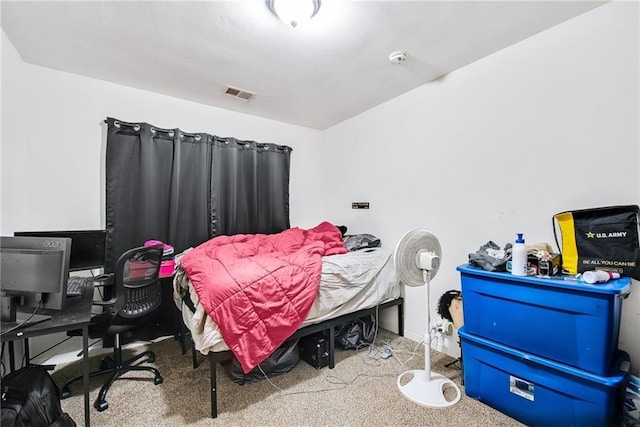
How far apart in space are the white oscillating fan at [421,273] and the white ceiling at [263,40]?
1.32 metres

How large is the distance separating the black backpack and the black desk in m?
0.13

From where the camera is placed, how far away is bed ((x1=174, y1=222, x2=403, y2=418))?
1.68 meters

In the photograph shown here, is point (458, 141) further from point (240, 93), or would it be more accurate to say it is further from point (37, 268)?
point (37, 268)

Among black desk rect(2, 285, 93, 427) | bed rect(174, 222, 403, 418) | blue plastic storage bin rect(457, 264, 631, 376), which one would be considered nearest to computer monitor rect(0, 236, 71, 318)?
black desk rect(2, 285, 93, 427)

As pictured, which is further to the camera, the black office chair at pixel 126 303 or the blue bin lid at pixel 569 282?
the black office chair at pixel 126 303

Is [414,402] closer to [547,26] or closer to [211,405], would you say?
[211,405]

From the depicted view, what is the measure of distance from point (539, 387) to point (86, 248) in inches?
125

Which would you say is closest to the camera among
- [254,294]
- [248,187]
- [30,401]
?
[30,401]

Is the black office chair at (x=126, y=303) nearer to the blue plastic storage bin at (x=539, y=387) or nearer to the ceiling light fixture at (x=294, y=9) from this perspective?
the ceiling light fixture at (x=294, y=9)

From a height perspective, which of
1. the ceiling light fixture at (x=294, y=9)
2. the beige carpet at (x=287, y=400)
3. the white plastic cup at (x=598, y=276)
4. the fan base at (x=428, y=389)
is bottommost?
the beige carpet at (x=287, y=400)

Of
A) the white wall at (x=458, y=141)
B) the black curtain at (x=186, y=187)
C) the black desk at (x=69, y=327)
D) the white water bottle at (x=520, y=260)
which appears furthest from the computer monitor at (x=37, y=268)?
the white water bottle at (x=520, y=260)

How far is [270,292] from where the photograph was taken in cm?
180

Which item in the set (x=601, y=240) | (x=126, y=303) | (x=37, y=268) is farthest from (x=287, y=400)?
(x=601, y=240)

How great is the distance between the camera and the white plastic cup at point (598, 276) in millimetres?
1402
